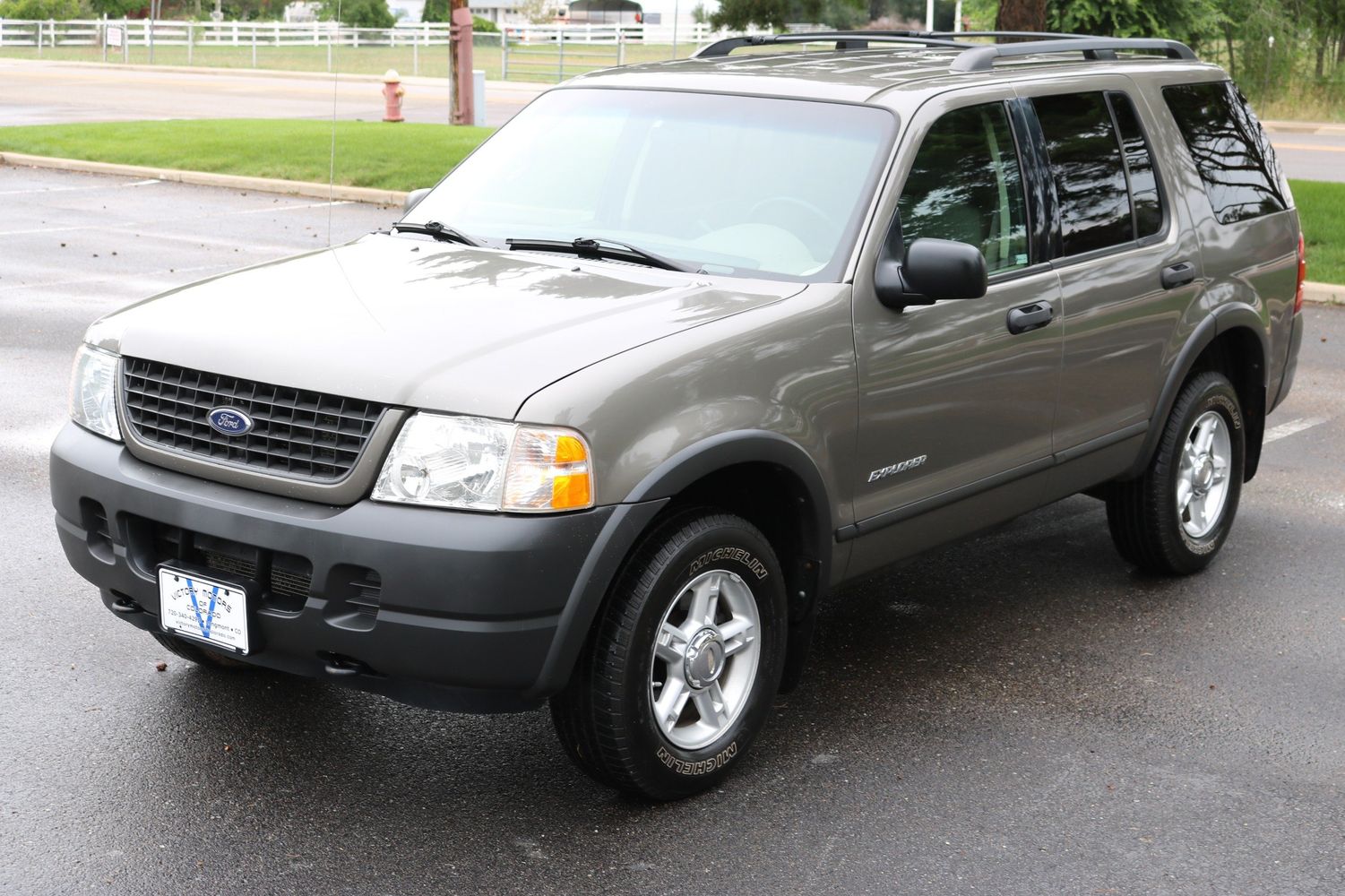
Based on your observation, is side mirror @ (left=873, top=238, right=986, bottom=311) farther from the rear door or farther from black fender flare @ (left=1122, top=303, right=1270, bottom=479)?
black fender flare @ (left=1122, top=303, right=1270, bottom=479)

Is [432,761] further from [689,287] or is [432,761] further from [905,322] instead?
[905,322]

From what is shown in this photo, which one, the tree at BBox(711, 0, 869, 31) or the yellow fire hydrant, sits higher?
the tree at BBox(711, 0, 869, 31)

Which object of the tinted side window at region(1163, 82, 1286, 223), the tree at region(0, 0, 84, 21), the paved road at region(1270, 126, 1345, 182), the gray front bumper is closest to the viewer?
the gray front bumper

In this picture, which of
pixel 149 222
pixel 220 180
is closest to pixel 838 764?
pixel 149 222

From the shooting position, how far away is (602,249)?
4719mm

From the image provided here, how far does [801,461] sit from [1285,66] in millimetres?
30265

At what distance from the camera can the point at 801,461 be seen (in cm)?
424

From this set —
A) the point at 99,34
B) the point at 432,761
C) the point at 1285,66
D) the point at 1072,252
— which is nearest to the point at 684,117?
the point at 1072,252

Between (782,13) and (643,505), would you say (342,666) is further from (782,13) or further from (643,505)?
(782,13)

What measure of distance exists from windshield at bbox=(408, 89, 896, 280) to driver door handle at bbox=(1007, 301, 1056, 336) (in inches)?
27.5

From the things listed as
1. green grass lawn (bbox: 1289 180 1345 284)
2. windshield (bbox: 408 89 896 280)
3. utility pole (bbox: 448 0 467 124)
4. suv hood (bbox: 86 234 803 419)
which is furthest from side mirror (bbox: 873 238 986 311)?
utility pole (bbox: 448 0 467 124)

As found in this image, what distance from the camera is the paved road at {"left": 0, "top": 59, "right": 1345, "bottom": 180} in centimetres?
2566

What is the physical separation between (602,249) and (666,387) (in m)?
0.95

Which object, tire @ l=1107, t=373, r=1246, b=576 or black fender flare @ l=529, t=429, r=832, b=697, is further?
tire @ l=1107, t=373, r=1246, b=576
